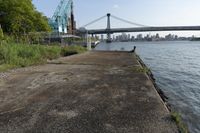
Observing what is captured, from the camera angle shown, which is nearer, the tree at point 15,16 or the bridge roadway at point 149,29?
the tree at point 15,16

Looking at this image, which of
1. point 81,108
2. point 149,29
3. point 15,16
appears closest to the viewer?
point 81,108

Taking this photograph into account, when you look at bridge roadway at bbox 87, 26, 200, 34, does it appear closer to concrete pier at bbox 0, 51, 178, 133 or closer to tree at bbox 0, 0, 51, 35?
tree at bbox 0, 0, 51, 35

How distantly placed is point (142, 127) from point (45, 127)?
168cm

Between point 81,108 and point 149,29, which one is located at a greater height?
point 149,29

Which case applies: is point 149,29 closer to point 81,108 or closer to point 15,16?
point 15,16

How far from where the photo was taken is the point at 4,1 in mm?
25969

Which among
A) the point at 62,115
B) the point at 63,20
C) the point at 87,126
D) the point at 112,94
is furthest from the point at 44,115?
the point at 63,20

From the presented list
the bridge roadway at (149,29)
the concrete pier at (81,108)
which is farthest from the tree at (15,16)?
the bridge roadway at (149,29)

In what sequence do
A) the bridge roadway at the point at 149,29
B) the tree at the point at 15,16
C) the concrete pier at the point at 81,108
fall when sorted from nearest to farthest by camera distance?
the concrete pier at the point at 81,108 < the tree at the point at 15,16 < the bridge roadway at the point at 149,29

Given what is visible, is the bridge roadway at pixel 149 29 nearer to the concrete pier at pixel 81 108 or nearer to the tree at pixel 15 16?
the tree at pixel 15 16

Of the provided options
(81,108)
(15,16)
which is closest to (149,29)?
(15,16)

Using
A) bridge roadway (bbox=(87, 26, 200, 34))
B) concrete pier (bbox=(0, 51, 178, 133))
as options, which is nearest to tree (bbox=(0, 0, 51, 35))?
concrete pier (bbox=(0, 51, 178, 133))

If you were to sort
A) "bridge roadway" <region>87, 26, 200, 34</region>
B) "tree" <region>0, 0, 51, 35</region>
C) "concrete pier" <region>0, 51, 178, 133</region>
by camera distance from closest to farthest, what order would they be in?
"concrete pier" <region>0, 51, 178, 133</region>, "tree" <region>0, 0, 51, 35</region>, "bridge roadway" <region>87, 26, 200, 34</region>

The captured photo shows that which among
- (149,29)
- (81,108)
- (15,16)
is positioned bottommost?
(81,108)
